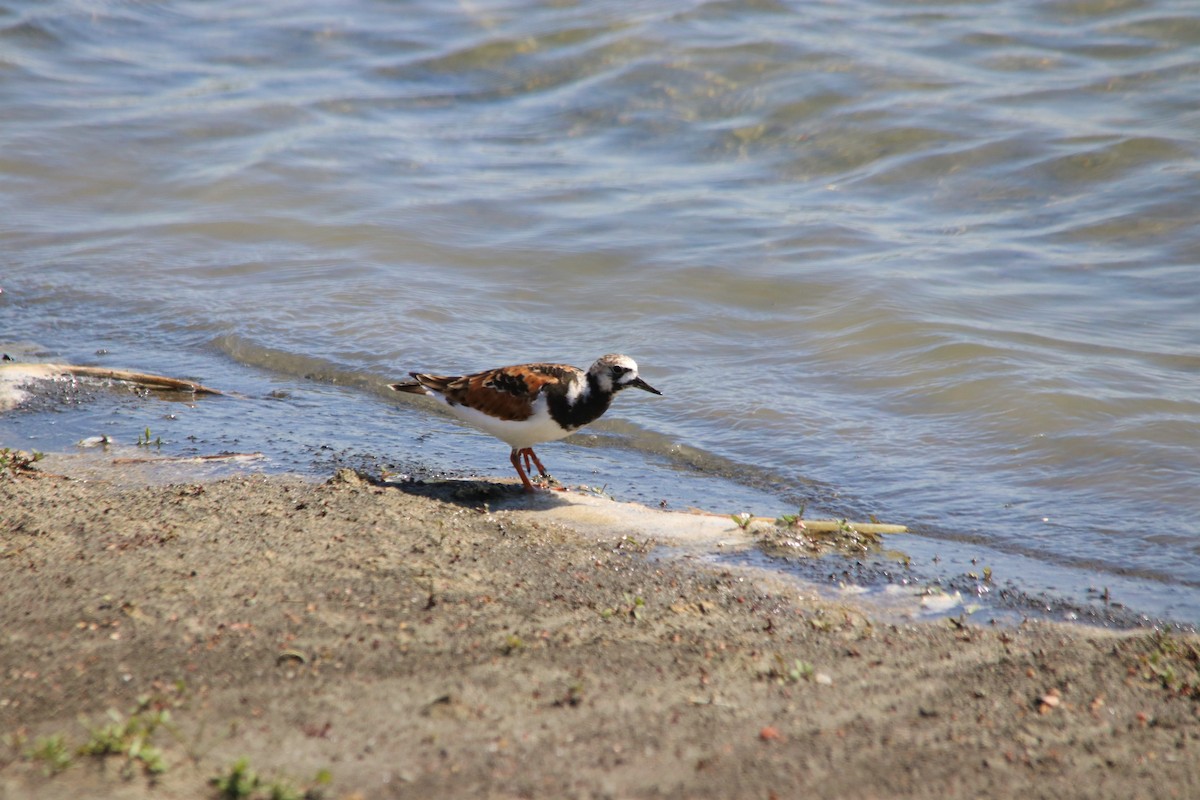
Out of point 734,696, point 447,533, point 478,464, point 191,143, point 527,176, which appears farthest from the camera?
point 191,143

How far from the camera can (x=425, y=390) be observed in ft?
21.3

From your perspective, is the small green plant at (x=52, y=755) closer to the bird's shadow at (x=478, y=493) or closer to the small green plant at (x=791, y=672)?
the small green plant at (x=791, y=672)

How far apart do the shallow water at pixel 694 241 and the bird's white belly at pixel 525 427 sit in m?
0.65

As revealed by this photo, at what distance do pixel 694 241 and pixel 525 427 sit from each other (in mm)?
4847

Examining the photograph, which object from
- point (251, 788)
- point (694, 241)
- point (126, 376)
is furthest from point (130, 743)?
point (694, 241)

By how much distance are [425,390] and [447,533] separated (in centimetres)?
160

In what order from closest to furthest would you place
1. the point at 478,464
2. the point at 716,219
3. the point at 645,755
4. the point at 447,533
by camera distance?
the point at 645,755
the point at 447,533
the point at 478,464
the point at 716,219

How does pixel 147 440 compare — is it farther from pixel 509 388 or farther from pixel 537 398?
pixel 537 398

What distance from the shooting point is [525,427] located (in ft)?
19.4

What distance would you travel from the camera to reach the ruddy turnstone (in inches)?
233

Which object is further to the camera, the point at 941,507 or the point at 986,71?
the point at 986,71

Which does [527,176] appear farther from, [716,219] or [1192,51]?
[1192,51]

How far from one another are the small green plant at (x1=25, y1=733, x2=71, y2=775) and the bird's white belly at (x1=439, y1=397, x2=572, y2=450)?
3.05 m

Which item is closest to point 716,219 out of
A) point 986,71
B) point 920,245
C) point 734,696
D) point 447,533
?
point 920,245
